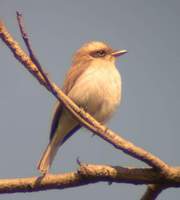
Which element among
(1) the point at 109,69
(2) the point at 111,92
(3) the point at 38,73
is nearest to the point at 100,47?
(1) the point at 109,69

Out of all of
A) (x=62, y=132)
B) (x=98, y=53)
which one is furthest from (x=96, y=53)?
(x=62, y=132)

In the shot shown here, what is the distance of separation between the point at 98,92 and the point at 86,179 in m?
2.63

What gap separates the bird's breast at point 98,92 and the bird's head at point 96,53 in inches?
25.5

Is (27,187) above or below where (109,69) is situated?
below

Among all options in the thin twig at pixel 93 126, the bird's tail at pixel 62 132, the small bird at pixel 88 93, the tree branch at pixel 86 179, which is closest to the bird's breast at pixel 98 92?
the small bird at pixel 88 93

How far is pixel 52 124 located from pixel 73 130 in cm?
34

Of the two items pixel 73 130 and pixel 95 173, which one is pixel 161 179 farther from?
pixel 73 130

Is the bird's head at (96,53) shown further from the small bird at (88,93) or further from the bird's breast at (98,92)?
the bird's breast at (98,92)

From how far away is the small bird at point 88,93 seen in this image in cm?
662

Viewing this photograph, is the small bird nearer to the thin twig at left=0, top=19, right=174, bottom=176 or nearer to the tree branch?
the thin twig at left=0, top=19, right=174, bottom=176

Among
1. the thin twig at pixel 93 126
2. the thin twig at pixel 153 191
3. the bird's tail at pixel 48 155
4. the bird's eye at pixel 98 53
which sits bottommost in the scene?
the bird's tail at pixel 48 155

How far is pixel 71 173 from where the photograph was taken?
4.11 metres

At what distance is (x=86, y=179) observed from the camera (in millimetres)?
4090

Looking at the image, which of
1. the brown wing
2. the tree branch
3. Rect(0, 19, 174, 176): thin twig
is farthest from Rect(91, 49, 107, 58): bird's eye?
the tree branch
